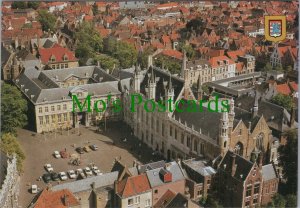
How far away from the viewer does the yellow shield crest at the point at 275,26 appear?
29.6 meters

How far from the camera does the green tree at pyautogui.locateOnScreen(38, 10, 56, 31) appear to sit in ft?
310

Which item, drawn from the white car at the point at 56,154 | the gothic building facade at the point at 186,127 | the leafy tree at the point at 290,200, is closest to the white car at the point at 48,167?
the white car at the point at 56,154

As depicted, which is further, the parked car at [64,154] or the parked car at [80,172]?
the parked car at [64,154]

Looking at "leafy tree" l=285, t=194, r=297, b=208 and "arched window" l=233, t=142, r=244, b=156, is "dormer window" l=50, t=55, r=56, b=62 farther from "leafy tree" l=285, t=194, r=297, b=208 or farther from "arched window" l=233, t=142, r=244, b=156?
"leafy tree" l=285, t=194, r=297, b=208

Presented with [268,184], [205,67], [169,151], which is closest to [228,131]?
[268,184]

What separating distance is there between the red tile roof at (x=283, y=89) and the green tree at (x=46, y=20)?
51.0 meters

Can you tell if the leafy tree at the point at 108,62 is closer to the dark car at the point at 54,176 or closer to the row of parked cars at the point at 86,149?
the row of parked cars at the point at 86,149

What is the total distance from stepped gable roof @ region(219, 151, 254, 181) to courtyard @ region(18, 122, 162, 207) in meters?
9.57

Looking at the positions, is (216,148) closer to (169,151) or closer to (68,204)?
(169,151)

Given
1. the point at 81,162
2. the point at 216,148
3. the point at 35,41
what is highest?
the point at 35,41

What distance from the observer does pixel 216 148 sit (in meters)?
37.4

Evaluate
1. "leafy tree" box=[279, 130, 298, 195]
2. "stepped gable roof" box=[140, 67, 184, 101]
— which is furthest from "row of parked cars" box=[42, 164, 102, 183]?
"leafy tree" box=[279, 130, 298, 195]

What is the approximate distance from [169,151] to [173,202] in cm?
1265

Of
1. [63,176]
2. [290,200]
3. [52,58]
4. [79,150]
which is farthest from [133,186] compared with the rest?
[52,58]
